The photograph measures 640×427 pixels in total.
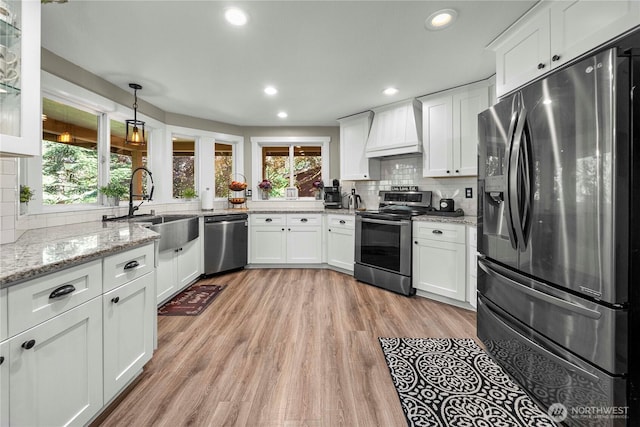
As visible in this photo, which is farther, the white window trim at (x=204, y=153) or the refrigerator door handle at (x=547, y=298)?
the white window trim at (x=204, y=153)

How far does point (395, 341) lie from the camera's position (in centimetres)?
213

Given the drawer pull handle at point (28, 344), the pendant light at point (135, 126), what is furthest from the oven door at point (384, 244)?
the drawer pull handle at point (28, 344)

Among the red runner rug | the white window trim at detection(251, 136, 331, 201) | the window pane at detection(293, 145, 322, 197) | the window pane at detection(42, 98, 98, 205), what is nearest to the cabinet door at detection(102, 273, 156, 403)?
the red runner rug

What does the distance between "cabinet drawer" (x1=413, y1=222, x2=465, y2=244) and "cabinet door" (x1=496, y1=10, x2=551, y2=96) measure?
1.27 metres

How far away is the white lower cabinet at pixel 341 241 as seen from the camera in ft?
12.6

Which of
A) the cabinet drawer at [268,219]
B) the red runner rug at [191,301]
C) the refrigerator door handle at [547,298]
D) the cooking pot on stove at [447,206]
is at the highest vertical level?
the cooking pot on stove at [447,206]

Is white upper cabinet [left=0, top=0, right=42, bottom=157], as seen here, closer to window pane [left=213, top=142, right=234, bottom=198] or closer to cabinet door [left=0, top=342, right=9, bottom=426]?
cabinet door [left=0, top=342, right=9, bottom=426]

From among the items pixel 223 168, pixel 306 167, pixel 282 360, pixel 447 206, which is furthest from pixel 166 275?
pixel 447 206

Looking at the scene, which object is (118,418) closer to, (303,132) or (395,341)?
(395,341)

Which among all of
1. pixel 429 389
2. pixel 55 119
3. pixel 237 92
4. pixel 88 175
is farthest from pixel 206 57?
pixel 429 389

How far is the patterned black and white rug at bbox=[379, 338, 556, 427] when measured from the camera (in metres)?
1.40

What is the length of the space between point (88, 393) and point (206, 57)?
97.3 inches

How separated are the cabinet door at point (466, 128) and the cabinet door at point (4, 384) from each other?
11.3 ft

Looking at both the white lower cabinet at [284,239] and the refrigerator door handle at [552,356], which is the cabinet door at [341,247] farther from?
the refrigerator door handle at [552,356]
